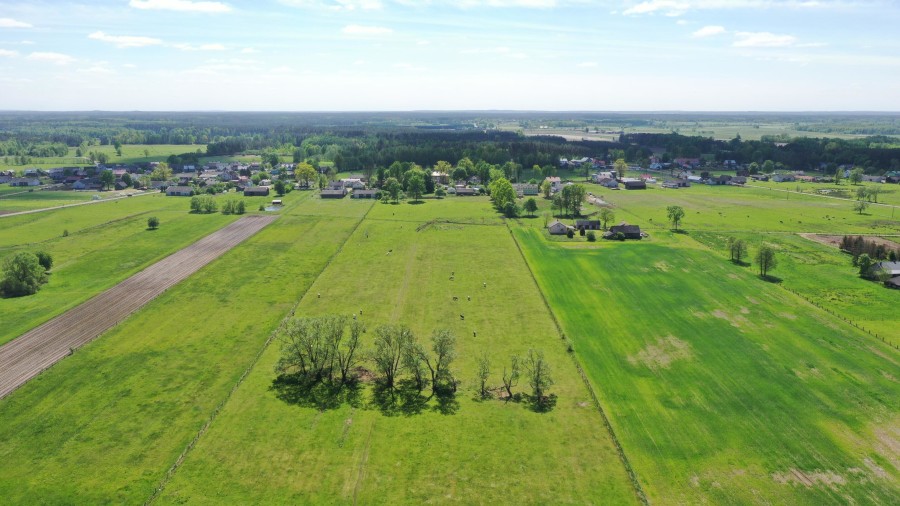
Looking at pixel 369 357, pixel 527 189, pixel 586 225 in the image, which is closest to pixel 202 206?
pixel 527 189

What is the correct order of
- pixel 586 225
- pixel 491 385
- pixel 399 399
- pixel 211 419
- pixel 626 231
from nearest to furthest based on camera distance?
pixel 211 419, pixel 399 399, pixel 491 385, pixel 626 231, pixel 586 225

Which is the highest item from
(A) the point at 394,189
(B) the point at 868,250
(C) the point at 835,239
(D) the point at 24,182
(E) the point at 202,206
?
(A) the point at 394,189

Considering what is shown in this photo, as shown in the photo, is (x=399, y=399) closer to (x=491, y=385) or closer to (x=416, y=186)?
(x=491, y=385)

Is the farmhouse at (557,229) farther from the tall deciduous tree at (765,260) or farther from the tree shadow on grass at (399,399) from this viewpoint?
the tree shadow on grass at (399,399)

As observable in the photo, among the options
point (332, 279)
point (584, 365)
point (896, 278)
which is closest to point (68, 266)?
point (332, 279)

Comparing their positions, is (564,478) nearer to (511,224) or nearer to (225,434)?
(225,434)

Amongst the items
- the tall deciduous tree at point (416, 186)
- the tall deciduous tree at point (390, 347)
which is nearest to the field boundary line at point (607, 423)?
the tall deciduous tree at point (390, 347)
